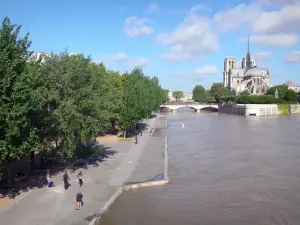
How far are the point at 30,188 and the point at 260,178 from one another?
1773 centimetres

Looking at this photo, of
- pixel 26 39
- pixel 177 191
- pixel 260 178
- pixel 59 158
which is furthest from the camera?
pixel 59 158

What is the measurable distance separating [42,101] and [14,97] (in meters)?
2.64

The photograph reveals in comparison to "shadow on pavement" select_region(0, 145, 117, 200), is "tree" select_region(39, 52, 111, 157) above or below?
above

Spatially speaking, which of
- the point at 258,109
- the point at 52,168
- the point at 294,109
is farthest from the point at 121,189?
the point at 294,109

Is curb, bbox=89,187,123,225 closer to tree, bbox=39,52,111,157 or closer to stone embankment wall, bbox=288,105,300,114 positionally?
tree, bbox=39,52,111,157

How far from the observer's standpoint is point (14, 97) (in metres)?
19.1

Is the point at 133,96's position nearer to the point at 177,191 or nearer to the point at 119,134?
the point at 119,134

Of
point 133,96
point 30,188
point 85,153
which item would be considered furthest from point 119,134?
point 30,188

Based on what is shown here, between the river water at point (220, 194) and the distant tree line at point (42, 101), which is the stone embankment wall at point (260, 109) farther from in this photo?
the distant tree line at point (42, 101)

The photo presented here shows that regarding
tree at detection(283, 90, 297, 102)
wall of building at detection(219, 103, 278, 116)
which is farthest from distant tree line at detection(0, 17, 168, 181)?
tree at detection(283, 90, 297, 102)

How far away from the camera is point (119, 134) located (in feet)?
185

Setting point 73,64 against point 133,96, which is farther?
point 133,96

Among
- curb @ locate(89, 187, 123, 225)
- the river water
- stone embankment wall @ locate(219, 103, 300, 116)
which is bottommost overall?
the river water

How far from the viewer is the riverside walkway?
17.8 metres
